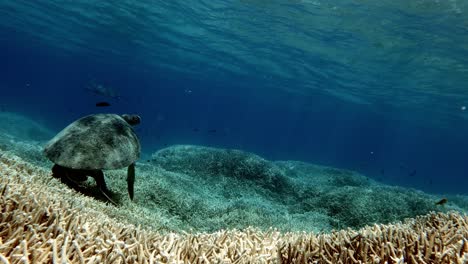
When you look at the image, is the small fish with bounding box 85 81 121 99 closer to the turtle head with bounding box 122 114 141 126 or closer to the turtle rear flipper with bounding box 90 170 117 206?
the turtle head with bounding box 122 114 141 126

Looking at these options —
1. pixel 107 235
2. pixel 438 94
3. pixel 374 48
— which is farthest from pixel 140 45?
pixel 107 235

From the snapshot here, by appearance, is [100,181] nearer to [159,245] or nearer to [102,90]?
[159,245]

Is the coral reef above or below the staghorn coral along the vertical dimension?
below

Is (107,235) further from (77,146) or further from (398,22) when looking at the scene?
(398,22)

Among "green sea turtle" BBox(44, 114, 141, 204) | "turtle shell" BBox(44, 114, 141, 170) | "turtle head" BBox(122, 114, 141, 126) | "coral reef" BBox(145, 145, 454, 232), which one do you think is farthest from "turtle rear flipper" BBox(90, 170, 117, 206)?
"turtle head" BBox(122, 114, 141, 126)

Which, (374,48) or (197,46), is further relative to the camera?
(197,46)

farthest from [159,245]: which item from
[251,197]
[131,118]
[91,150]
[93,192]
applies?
[251,197]

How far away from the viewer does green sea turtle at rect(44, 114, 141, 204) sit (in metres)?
5.73

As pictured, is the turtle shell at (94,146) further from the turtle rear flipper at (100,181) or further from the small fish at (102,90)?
the small fish at (102,90)

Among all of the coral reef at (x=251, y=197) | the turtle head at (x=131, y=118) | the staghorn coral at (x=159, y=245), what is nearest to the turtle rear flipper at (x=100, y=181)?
the coral reef at (x=251, y=197)

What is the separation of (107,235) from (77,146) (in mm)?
3907

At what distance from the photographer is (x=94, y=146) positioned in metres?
5.95

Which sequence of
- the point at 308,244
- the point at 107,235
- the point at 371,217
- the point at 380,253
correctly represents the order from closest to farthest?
the point at 380,253 → the point at 107,235 → the point at 308,244 → the point at 371,217

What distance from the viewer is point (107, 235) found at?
2.62 metres
